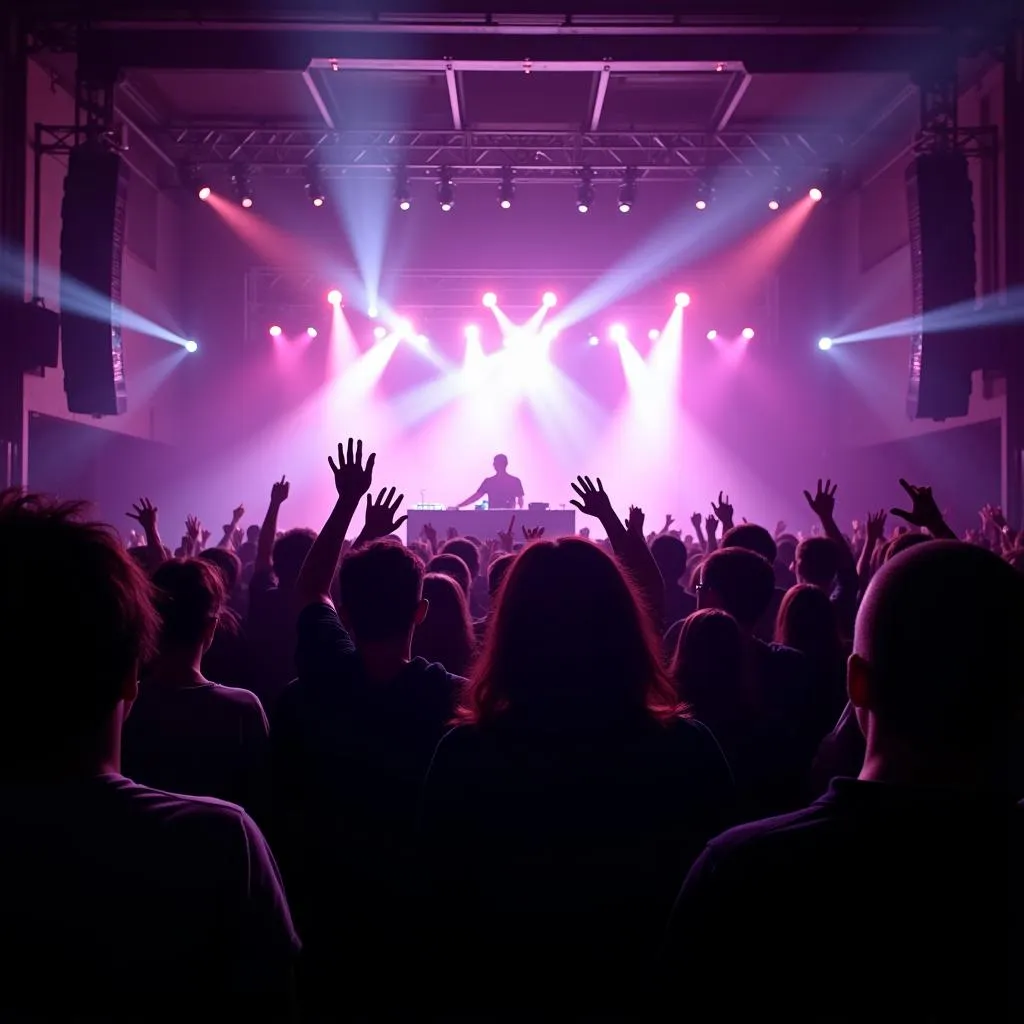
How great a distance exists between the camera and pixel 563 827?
170 cm

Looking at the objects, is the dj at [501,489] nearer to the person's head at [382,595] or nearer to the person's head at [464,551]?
the person's head at [464,551]

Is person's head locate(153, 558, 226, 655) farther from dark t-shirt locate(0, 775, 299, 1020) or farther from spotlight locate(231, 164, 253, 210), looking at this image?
spotlight locate(231, 164, 253, 210)

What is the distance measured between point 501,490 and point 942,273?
6673 millimetres

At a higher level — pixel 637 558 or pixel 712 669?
pixel 637 558

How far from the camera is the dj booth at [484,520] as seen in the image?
11.5 m

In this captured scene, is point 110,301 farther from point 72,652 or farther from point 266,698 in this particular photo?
point 72,652

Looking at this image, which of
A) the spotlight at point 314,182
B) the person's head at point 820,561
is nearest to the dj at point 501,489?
the spotlight at point 314,182

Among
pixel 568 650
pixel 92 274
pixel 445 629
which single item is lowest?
pixel 445 629

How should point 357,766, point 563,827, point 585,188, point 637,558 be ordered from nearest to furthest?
1. point 563,827
2. point 357,766
3. point 637,558
4. point 585,188

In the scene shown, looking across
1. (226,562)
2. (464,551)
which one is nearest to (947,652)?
(226,562)

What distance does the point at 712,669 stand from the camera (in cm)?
267

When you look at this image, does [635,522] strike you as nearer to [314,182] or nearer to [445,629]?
[445,629]

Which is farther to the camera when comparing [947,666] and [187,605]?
[187,605]

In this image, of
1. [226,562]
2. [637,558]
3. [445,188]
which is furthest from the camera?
[445,188]
